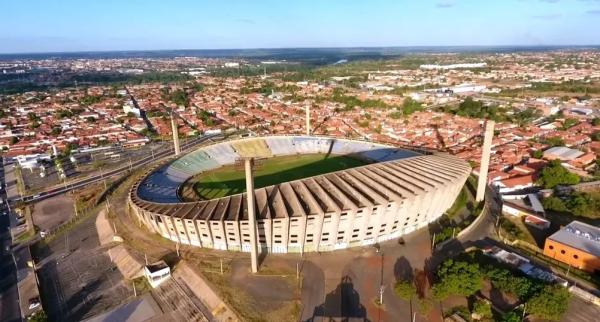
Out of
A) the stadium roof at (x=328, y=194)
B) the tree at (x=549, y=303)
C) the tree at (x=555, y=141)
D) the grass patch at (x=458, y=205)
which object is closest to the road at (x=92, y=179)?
the stadium roof at (x=328, y=194)

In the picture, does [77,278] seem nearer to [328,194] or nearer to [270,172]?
[328,194]

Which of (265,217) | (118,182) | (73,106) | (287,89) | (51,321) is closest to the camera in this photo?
(51,321)

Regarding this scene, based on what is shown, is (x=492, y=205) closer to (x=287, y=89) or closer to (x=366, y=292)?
(x=366, y=292)

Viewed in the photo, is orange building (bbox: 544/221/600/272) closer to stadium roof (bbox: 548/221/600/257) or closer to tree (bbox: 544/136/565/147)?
stadium roof (bbox: 548/221/600/257)

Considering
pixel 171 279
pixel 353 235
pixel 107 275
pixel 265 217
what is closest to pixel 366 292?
pixel 353 235

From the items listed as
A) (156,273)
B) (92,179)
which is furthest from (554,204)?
(92,179)
